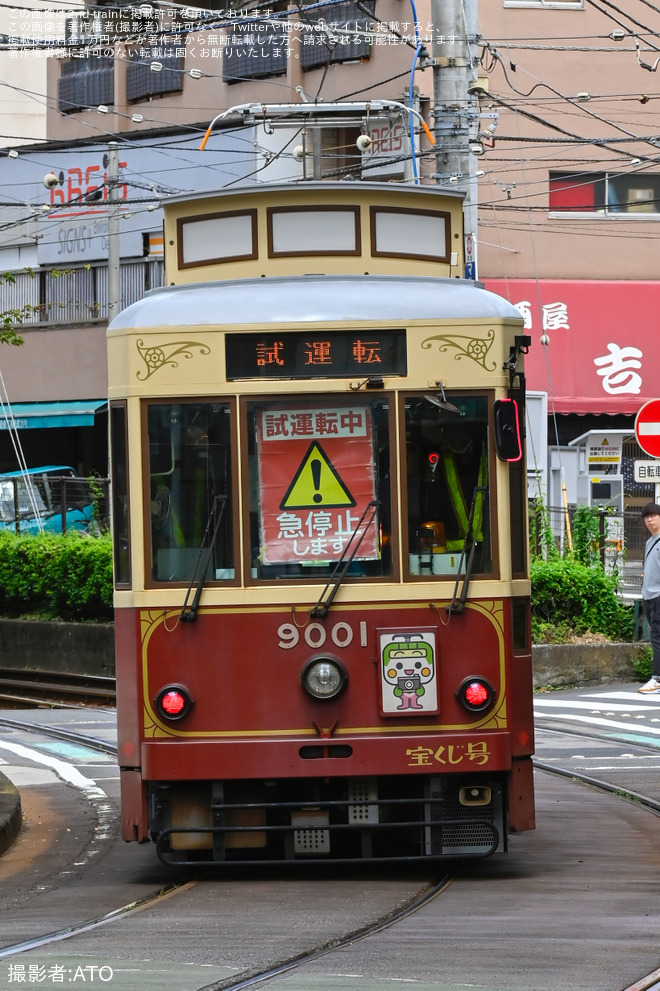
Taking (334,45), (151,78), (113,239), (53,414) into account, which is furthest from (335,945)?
(151,78)

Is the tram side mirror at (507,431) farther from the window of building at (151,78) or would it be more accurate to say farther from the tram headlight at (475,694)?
the window of building at (151,78)

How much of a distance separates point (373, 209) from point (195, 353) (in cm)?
138

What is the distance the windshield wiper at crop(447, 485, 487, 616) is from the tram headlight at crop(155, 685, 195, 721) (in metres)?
1.35

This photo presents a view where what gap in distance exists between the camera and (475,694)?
777 centimetres

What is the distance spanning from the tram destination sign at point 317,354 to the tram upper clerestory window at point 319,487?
141mm

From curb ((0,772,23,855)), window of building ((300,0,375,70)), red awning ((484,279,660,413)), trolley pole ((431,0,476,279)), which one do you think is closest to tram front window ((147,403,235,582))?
curb ((0,772,23,855))

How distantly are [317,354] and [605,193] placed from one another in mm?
21289

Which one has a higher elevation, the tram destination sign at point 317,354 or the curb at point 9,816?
the tram destination sign at point 317,354

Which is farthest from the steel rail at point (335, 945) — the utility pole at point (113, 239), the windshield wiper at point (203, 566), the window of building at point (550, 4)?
the window of building at point (550, 4)

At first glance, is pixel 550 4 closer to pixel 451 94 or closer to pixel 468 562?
pixel 451 94

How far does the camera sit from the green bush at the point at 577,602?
18.7 m

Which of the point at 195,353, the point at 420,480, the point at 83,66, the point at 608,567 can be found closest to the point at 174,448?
the point at 195,353

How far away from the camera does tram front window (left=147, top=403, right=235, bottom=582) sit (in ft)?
25.7

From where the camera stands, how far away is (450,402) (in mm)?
7914
